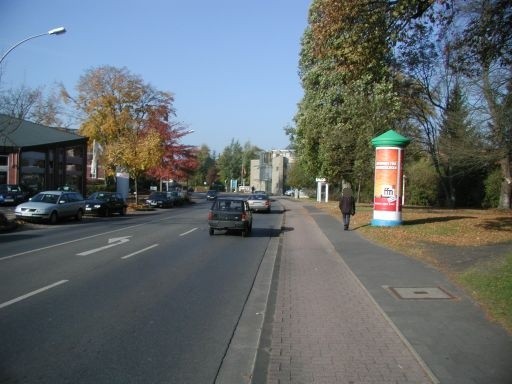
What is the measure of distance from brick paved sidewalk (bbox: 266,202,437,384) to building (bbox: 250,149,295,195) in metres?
111

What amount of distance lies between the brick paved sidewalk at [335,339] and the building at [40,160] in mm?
34731

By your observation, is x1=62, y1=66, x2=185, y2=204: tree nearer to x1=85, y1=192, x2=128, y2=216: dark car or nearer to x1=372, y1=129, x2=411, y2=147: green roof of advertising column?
x1=85, y1=192, x2=128, y2=216: dark car

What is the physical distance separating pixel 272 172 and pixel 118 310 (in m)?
122

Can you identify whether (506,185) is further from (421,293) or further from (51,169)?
(51,169)

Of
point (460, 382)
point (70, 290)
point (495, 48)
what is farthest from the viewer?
point (495, 48)

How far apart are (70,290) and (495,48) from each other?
39.7 feet

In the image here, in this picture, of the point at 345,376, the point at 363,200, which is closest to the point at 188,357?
the point at 345,376

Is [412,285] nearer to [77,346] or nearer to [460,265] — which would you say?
[460,265]

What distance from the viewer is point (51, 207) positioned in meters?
24.2

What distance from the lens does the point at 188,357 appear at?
557 centimetres

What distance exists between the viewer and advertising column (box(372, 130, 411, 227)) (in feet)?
69.2

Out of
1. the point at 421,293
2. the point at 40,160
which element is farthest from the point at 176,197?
the point at 421,293

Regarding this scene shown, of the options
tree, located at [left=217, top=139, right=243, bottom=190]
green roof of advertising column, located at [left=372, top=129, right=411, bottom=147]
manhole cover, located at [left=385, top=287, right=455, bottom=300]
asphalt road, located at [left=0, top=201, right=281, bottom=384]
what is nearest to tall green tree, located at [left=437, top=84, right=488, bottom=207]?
green roof of advertising column, located at [left=372, top=129, right=411, bottom=147]

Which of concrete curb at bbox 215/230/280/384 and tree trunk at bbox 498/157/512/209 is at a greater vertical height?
tree trunk at bbox 498/157/512/209
